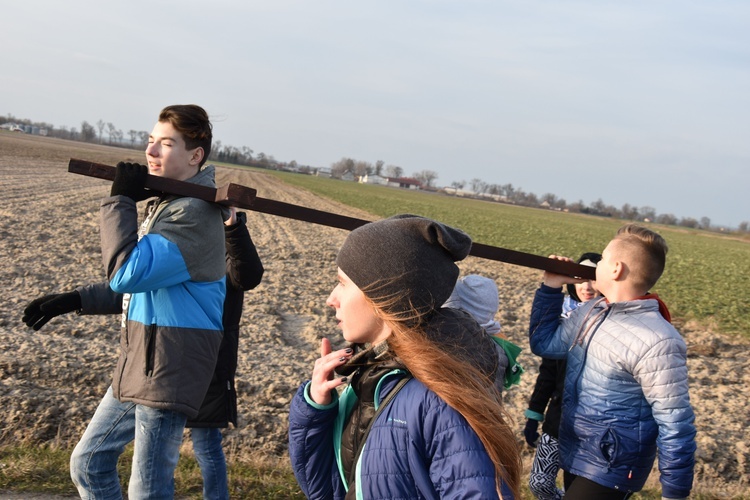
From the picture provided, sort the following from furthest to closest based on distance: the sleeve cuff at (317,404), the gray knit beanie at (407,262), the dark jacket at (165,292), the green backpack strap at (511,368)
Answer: the green backpack strap at (511,368) → the dark jacket at (165,292) → the sleeve cuff at (317,404) → the gray knit beanie at (407,262)

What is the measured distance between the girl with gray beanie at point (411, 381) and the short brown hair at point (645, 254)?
4.48ft

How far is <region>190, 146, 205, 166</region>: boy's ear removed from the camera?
9.24 ft

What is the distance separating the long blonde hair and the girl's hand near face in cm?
15

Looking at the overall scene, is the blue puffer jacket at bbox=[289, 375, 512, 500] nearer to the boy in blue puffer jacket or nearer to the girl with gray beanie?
the girl with gray beanie

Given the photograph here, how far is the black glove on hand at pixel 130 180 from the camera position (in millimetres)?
→ 2475

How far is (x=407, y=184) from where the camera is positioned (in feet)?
529

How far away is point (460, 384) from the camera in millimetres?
1729

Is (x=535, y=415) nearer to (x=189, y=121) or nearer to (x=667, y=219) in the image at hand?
(x=189, y=121)

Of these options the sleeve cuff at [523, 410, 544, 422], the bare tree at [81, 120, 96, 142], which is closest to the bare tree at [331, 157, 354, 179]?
the bare tree at [81, 120, 96, 142]

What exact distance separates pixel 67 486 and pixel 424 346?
2.78 metres

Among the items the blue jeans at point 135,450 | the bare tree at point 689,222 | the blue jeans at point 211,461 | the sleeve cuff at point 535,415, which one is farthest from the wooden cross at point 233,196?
the bare tree at point 689,222

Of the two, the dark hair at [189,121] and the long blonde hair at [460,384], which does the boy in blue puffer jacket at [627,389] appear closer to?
the long blonde hair at [460,384]

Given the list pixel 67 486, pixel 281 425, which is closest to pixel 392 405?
pixel 67 486

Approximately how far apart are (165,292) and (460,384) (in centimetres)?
146
